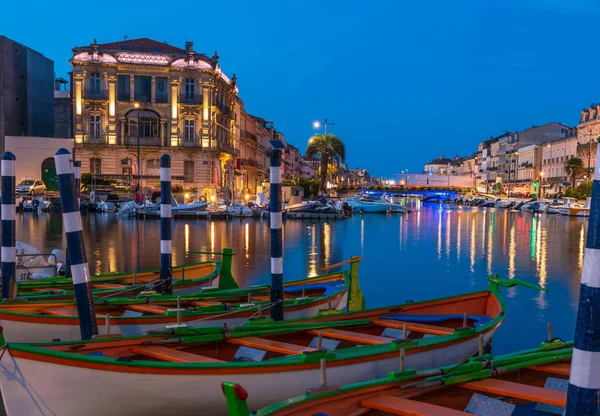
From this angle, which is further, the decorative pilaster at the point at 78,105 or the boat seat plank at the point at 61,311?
the decorative pilaster at the point at 78,105

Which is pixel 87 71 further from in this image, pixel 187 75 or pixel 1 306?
pixel 1 306

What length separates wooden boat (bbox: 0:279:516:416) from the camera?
19.2 ft

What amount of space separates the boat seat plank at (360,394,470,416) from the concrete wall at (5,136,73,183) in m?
61.7

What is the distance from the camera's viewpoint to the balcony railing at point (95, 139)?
60.7 meters

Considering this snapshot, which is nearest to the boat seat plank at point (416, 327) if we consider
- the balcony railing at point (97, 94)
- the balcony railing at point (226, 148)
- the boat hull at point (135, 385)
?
the boat hull at point (135, 385)

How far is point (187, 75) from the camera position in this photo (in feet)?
202

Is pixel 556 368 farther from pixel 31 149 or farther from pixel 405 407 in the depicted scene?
pixel 31 149

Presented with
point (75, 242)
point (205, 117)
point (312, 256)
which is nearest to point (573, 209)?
point (205, 117)

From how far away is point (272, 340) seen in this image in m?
8.12

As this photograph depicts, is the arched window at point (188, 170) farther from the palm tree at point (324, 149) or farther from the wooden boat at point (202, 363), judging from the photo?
the wooden boat at point (202, 363)

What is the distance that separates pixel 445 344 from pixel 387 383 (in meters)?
2.41

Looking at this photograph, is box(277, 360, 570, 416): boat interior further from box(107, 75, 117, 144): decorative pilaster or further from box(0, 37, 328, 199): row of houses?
box(107, 75, 117, 144): decorative pilaster

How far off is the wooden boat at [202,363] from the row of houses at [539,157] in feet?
225

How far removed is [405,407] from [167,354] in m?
3.04
